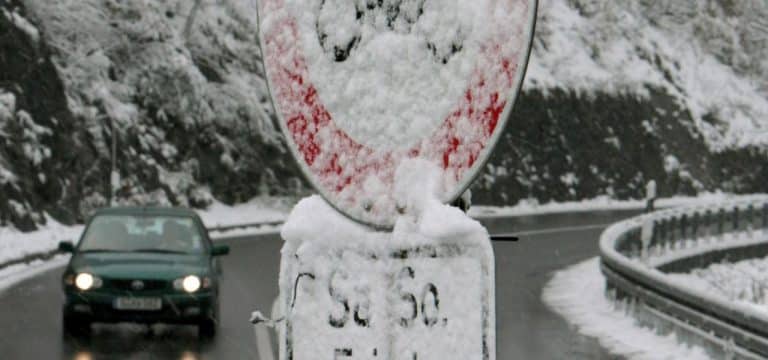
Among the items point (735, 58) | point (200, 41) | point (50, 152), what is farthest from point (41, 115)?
point (735, 58)

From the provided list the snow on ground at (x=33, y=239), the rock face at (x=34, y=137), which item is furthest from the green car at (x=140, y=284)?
the rock face at (x=34, y=137)

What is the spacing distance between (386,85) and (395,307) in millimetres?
383

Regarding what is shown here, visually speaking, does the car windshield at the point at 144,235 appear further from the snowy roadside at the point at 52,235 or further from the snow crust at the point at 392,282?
the snow crust at the point at 392,282

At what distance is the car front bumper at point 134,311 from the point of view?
15000 mm

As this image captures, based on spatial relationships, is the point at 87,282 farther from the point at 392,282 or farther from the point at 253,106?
the point at 253,106

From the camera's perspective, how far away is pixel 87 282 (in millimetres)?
15094

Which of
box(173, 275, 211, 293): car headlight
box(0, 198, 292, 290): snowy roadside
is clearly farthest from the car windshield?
box(0, 198, 292, 290): snowy roadside

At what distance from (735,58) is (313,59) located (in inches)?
2843

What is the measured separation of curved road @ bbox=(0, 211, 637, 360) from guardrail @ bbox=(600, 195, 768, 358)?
3.14ft

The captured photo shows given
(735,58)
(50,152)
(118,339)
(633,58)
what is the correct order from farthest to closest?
(735,58), (633,58), (50,152), (118,339)

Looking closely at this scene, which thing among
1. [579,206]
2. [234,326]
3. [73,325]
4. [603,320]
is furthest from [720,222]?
[579,206]

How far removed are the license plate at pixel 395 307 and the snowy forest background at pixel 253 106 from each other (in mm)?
30645

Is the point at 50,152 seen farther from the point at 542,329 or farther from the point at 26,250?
the point at 542,329

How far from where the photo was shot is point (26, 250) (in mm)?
26547
